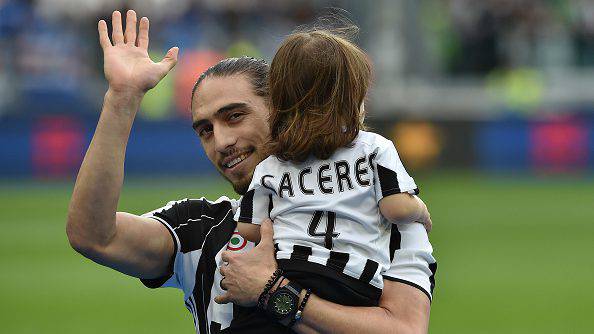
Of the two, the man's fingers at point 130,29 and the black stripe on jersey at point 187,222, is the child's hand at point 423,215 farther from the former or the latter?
the man's fingers at point 130,29

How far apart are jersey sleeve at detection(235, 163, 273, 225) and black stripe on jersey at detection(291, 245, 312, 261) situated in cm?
16

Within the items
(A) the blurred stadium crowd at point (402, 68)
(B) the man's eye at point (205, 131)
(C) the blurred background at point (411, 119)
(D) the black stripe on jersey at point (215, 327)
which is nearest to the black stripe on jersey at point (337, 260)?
(D) the black stripe on jersey at point (215, 327)

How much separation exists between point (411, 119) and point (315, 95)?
16.7 metres

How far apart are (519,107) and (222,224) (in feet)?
59.3

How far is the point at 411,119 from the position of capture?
20.1m

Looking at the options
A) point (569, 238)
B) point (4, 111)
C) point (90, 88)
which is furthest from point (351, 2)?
point (569, 238)

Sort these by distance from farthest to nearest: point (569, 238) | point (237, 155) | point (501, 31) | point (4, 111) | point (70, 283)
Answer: point (501, 31), point (4, 111), point (569, 238), point (70, 283), point (237, 155)

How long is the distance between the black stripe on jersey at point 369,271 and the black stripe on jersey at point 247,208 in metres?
0.40

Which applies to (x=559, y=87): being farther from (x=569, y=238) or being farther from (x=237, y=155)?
(x=237, y=155)

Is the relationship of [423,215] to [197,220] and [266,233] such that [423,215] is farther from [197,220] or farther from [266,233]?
[197,220]

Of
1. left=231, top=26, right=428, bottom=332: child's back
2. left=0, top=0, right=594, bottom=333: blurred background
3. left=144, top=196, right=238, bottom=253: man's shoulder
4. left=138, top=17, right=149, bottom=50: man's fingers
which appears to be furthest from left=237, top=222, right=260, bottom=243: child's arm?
left=0, top=0, right=594, bottom=333: blurred background

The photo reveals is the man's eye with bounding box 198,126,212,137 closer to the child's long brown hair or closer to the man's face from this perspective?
the man's face

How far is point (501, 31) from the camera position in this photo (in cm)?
2333

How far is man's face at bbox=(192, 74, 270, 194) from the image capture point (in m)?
3.83
